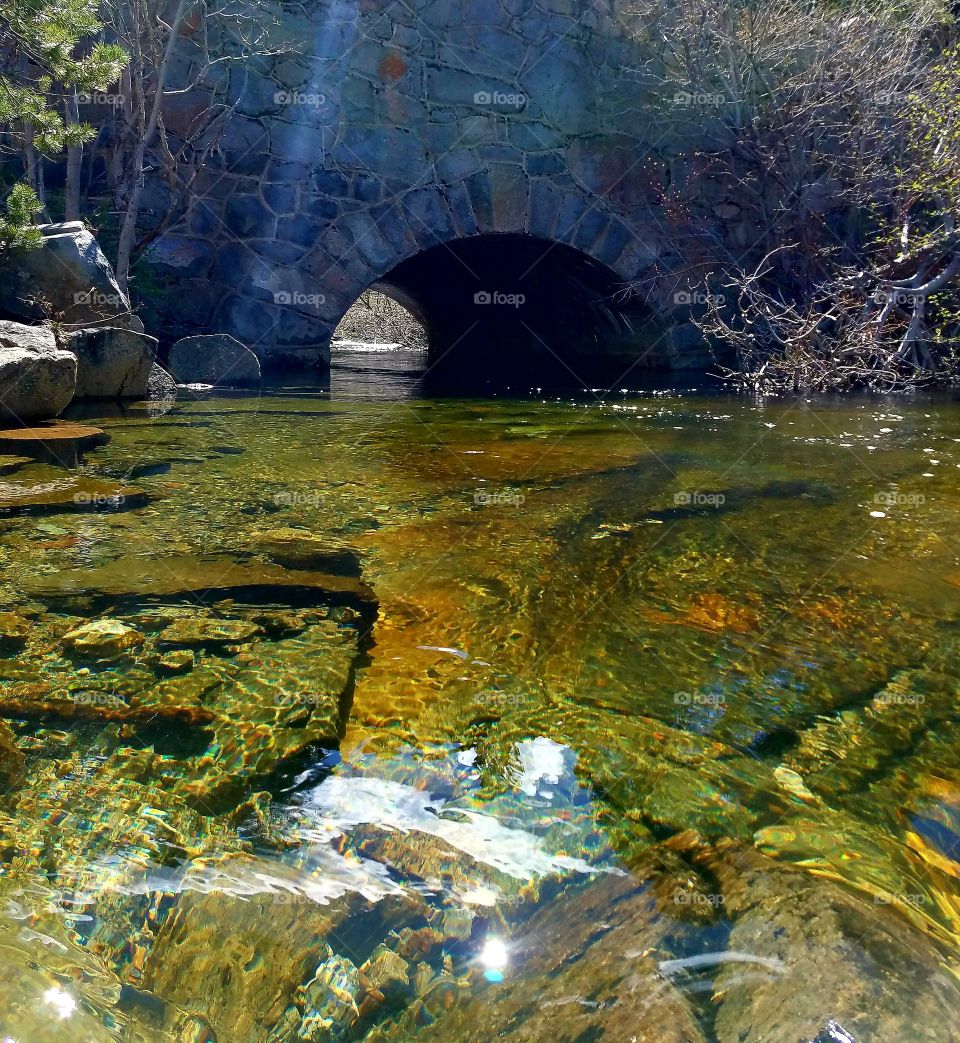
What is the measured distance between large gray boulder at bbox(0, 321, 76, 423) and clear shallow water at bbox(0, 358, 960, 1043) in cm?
203

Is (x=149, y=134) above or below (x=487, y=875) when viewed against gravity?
above

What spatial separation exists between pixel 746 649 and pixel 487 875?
3.25ft

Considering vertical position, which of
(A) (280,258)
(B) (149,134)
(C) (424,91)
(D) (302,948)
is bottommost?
(D) (302,948)

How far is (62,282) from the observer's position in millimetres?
6438

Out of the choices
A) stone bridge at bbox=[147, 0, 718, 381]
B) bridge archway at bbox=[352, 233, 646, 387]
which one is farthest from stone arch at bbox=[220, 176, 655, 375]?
bridge archway at bbox=[352, 233, 646, 387]

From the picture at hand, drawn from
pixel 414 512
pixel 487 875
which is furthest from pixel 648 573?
pixel 487 875

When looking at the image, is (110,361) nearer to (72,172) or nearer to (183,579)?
(72,172)

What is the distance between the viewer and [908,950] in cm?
116

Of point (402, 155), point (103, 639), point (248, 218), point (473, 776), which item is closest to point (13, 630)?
point (103, 639)

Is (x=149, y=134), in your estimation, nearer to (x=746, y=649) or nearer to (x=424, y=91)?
(x=424, y=91)

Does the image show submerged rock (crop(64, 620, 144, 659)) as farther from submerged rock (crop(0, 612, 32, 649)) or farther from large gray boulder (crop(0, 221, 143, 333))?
large gray boulder (crop(0, 221, 143, 333))

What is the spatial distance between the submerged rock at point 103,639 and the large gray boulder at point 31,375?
10.8 ft

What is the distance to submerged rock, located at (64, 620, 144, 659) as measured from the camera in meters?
1.92

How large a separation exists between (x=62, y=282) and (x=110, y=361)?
594 mm
